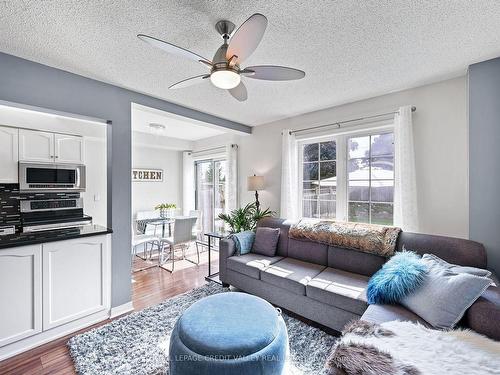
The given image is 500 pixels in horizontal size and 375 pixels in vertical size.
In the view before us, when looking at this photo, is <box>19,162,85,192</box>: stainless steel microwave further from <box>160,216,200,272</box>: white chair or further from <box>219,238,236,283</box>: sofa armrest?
<box>219,238,236,283</box>: sofa armrest

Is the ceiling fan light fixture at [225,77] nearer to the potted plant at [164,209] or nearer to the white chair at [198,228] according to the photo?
the white chair at [198,228]

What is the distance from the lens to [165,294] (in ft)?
9.41

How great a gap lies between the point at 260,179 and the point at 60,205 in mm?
2903

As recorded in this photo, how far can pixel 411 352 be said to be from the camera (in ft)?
3.84

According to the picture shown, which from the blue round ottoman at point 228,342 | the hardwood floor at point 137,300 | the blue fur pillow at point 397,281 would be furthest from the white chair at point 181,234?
the blue fur pillow at point 397,281

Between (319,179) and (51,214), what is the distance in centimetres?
380

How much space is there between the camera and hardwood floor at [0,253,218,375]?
1.74 meters

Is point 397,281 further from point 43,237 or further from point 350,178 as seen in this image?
point 43,237

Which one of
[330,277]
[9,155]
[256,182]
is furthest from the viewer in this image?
[256,182]

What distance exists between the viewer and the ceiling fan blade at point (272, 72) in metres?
1.55

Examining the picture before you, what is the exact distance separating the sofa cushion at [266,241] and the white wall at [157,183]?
3.01m

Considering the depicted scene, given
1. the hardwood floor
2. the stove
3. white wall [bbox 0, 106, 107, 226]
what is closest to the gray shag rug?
the hardwood floor

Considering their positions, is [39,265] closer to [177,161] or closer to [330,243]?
[330,243]

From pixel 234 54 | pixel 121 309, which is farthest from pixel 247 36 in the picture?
pixel 121 309
